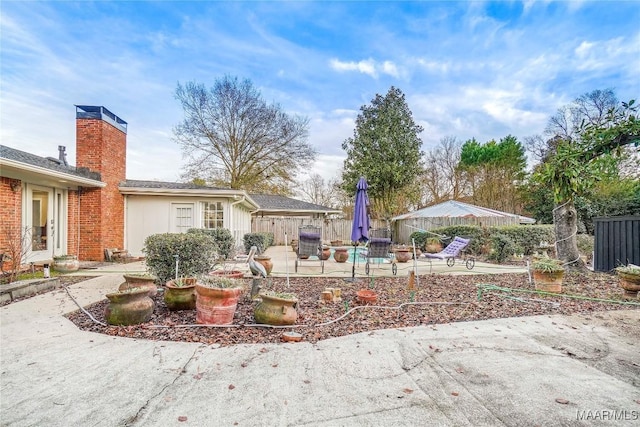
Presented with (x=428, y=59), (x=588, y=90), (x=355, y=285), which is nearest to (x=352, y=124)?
(x=428, y=59)

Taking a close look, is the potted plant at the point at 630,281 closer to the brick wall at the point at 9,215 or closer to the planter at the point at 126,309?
the planter at the point at 126,309

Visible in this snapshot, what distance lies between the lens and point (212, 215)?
419 inches

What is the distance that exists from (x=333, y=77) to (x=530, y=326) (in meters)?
10.8

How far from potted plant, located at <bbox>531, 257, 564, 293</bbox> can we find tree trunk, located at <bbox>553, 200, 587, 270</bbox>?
2385mm

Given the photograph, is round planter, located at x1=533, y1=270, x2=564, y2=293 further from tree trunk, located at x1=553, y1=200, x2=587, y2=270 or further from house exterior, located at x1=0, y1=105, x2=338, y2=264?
house exterior, located at x1=0, y1=105, x2=338, y2=264

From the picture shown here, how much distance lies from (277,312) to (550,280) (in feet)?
16.0

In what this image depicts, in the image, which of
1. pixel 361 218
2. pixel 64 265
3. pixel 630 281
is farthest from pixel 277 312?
pixel 64 265

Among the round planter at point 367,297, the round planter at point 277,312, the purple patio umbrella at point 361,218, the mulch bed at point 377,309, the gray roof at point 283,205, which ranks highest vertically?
the gray roof at point 283,205

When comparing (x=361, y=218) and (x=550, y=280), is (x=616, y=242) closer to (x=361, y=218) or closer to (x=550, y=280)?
(x=550, y=280)

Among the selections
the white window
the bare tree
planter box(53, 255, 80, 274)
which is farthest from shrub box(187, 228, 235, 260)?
the bare tree

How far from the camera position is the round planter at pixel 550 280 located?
5.60 metres

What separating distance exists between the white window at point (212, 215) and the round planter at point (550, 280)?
8693 mm

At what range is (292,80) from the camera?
42.8ft

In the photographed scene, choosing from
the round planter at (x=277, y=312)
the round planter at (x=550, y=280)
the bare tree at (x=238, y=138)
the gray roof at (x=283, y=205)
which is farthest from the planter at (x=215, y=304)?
the bare tree at (x=238, y=138)
